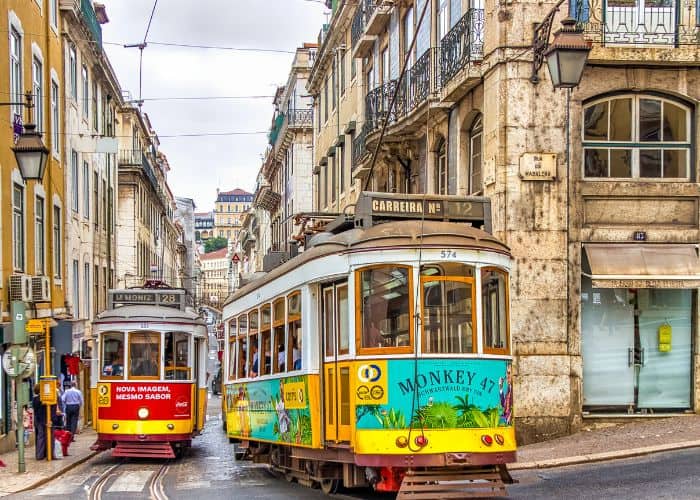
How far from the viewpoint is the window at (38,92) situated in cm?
2656

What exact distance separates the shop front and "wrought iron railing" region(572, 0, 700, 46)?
3.29 m

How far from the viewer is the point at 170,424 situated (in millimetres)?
20484

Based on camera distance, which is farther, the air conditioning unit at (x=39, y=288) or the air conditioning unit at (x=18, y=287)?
the air conditioning unit at (x=39, y=288)

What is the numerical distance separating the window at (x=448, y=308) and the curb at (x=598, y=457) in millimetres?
4241

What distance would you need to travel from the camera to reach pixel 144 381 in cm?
2034

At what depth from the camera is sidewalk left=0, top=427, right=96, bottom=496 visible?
1630 centimetres

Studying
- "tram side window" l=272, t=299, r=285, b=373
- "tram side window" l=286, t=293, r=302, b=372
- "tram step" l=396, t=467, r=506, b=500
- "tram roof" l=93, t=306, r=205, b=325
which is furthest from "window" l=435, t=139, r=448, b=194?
"tram step" l=396, t=467, r=506, b=500

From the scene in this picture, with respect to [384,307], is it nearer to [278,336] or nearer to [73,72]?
[278,336]

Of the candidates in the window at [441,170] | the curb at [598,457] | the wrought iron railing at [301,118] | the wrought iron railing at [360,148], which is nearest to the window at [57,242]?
the wrought iron railing at [360,148]

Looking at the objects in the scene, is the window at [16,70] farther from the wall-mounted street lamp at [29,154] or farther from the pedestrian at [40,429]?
the pedestrian at [40,429]

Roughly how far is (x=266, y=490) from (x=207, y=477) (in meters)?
2.93

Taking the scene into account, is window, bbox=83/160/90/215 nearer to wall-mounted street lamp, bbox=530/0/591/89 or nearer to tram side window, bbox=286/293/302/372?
tram side window, bbox=286/293/302/372

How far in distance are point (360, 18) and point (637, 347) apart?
15786 millimetres

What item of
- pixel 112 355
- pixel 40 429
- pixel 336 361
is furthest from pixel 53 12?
pixel 336 361
